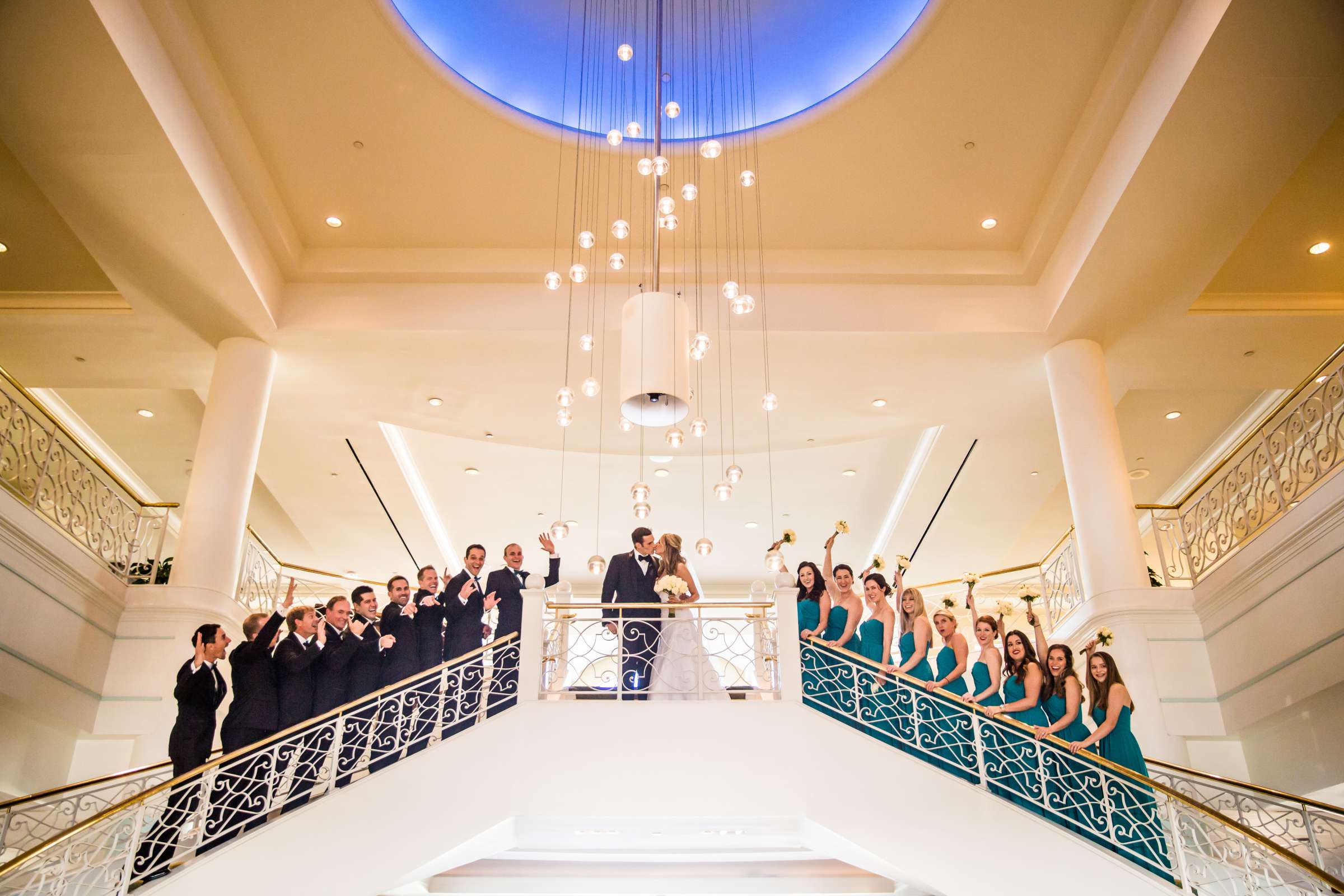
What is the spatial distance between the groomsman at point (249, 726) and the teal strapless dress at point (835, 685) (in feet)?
11.8

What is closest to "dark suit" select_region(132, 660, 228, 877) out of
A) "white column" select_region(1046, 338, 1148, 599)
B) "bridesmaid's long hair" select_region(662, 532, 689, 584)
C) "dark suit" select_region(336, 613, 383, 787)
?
"dark suit" select_region(336, 613, 383, 787)

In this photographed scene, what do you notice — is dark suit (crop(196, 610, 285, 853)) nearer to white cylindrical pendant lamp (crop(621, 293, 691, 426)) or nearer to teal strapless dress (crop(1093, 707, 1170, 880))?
white cylindrical pendant lamp (crop(621, 293, 691, 426))

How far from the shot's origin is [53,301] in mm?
10484

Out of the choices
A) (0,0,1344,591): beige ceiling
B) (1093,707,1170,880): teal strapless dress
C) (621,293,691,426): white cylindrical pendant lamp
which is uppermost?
(0,0,1344,591): beige ceiling

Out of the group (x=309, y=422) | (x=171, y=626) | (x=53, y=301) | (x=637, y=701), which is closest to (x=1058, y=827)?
(x=637, y=701)

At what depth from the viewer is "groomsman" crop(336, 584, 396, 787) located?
22.0 feet

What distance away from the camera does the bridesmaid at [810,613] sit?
7242 millimetres

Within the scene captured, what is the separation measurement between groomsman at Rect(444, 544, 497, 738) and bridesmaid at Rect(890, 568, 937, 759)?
117 inches

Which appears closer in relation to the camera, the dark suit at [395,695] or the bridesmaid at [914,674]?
the dark suit at [395,695]

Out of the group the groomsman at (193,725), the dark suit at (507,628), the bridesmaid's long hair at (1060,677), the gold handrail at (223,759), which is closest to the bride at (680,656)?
the dark suit at (507,628)

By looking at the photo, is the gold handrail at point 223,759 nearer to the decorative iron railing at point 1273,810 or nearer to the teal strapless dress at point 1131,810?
the teal strapless dress at point 1131,810

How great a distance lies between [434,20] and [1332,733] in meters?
9.47

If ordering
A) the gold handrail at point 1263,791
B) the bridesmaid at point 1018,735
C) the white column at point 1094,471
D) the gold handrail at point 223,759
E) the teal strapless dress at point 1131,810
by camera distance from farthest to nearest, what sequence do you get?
1. the white column at point 1094,471
2. the bridesmaid at point 1018,735
3. the teal strapless dress at point 1131,810
4. the gold handrail at point 1263,791
5. the gold handrail at point 223,759

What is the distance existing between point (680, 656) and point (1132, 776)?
3045 mm
